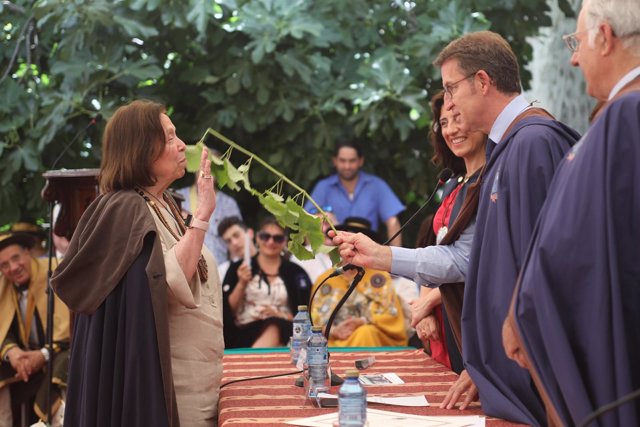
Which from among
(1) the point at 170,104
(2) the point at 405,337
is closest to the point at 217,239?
(1) the point at 170,104

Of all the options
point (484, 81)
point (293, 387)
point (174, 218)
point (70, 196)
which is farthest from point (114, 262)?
point (70, 196)

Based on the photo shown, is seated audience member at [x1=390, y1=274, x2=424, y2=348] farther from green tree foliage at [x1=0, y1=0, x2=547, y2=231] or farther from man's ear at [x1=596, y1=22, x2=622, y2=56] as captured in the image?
man's ear at [x1=596, y1=22, x2=622, y2=56]

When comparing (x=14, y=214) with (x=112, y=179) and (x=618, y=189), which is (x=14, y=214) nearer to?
(x=112, y=179)

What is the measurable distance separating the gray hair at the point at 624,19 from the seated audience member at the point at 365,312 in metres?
4.05

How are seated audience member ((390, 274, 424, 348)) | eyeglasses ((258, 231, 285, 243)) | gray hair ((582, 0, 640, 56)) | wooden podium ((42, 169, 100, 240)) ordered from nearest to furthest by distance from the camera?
gray hair ((582, 0, 640, 56)), wooden podium ((42, 169, 100, 240)), seated audience member ((390, 274, 424, 348)), eyeglasses ((258, 231, 285, 243))

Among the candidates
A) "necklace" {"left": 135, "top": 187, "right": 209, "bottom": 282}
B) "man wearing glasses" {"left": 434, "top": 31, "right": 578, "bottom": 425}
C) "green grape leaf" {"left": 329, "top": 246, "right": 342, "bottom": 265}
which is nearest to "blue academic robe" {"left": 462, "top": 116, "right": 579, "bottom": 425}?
"man wearing glasses" {"left": 434, "top": 31, "right": 578, "bottom": 425}

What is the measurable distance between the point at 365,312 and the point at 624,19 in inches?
167

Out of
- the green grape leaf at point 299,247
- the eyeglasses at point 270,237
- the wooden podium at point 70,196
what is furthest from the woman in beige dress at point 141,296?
the eyeglasses at point 270,237

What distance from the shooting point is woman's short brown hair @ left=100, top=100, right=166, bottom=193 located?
3645 millimetres

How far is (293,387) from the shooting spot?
3461mm

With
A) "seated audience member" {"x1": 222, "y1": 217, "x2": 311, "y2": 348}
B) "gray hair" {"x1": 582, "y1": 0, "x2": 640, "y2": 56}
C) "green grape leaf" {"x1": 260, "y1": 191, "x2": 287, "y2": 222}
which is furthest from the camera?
"seated audience member" {"x1": 222, "y1": 217, "x2": 311, "y2": 348}

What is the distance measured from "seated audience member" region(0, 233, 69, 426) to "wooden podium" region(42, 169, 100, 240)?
59.5 inches

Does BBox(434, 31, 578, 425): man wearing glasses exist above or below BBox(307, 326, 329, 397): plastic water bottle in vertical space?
above

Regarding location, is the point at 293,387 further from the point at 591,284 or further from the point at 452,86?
the point at 591,284
